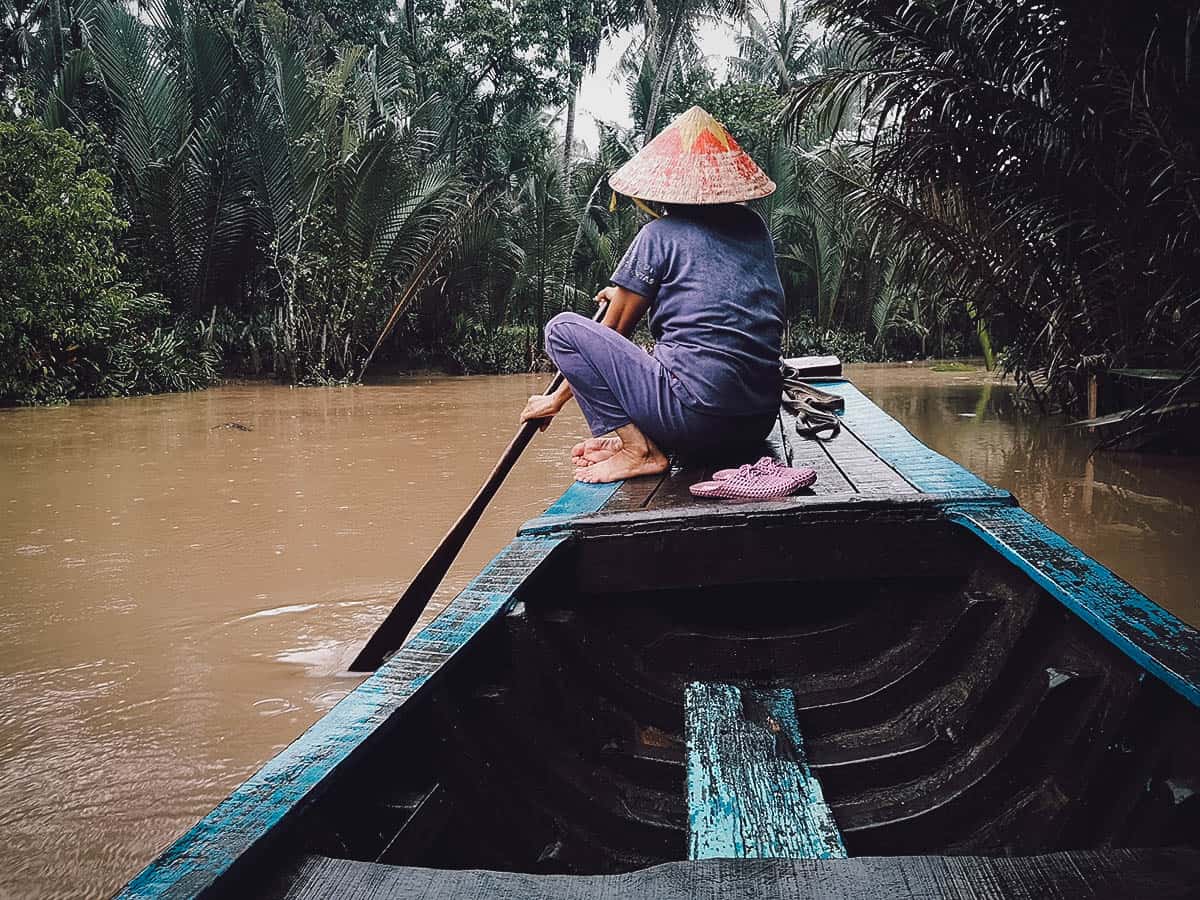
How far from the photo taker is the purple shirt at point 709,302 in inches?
114

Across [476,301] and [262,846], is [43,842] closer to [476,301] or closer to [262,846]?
[262,846]

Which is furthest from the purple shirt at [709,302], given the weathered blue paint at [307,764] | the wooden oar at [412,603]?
the weathered blue paint at [307,764]

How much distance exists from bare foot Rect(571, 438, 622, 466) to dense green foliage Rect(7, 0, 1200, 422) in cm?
302

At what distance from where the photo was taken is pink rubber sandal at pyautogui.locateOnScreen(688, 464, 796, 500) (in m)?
2.39

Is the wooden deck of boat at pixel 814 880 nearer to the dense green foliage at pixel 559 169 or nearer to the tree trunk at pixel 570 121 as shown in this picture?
the dense green foliage at pixel 559 169

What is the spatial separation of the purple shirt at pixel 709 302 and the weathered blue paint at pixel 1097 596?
2.97 feet

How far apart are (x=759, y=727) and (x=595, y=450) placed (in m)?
1.36

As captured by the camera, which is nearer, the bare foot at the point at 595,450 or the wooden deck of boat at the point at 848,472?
the wooden deck of boat at the point at 848,472

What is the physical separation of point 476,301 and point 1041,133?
11034 mm

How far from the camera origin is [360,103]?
14.3 m

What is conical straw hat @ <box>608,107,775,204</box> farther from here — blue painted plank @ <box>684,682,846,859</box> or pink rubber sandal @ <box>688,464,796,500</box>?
blue painted plank @ <box>684,682,846,859</box>

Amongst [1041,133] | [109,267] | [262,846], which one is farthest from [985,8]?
[109,267]

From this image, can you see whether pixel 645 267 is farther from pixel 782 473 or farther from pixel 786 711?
pixel 786 711

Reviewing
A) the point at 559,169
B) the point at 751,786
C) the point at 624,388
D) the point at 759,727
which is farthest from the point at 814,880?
the point at 559,169
